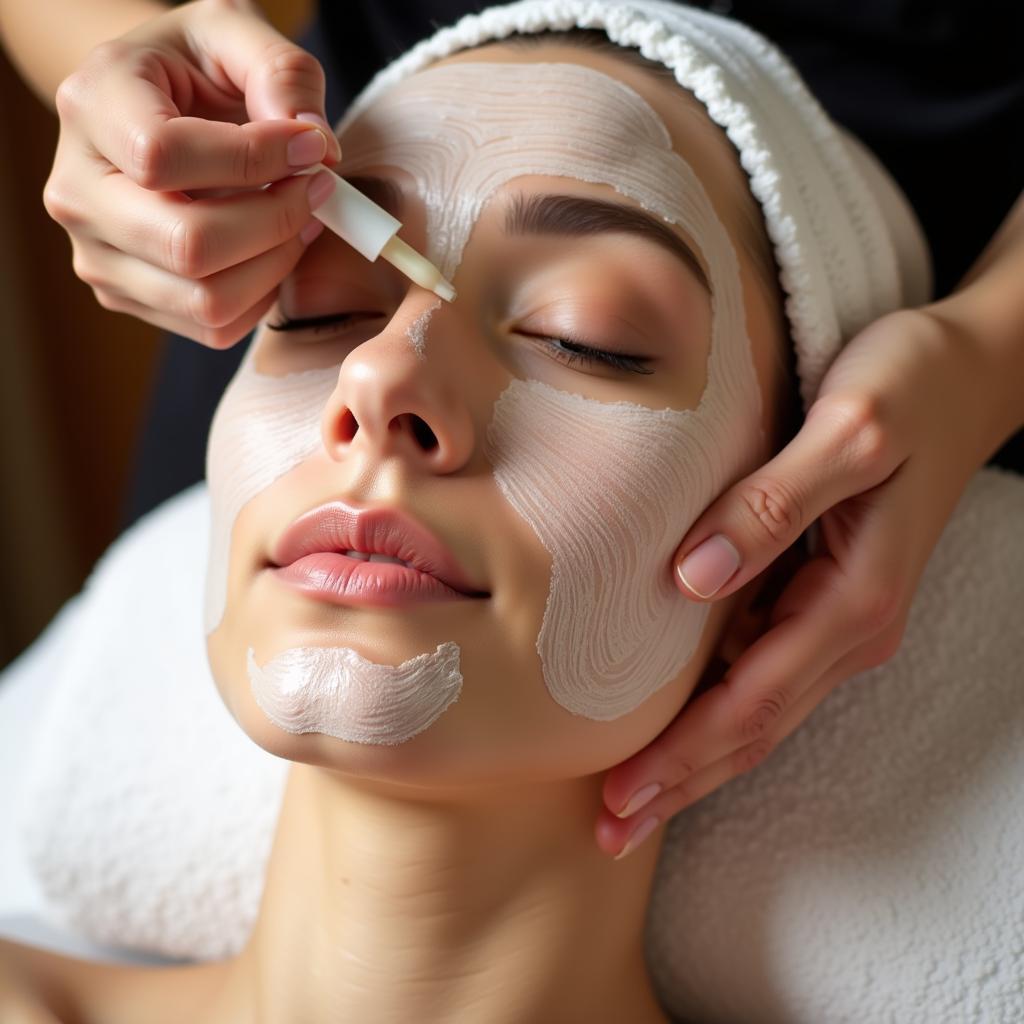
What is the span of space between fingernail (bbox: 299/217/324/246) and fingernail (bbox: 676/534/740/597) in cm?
37

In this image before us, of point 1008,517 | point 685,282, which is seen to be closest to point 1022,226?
point 1008,517

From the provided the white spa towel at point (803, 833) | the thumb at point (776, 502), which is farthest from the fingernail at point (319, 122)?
the white spa towel at point (803, 833)

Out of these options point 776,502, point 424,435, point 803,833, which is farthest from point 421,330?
point 803,833

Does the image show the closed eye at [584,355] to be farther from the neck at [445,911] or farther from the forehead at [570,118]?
the neck at [445,911]

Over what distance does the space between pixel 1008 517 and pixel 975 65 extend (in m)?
0.58

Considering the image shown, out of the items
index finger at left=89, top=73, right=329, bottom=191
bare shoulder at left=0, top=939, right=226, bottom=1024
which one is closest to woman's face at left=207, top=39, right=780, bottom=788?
index finger at left=89, top=73, right=329, bottom=191

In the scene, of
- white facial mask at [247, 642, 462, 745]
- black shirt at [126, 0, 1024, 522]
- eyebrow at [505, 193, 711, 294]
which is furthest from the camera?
black shirt at [126, 0, 1024, 522]

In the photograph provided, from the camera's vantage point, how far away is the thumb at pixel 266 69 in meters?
0.82

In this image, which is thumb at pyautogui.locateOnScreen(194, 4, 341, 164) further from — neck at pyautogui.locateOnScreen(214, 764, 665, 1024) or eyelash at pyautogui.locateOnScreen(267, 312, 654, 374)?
neck at pyautogui.locateOnScreen(214, 764, 665, 1024)

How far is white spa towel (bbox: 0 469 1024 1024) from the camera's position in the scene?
990 mm

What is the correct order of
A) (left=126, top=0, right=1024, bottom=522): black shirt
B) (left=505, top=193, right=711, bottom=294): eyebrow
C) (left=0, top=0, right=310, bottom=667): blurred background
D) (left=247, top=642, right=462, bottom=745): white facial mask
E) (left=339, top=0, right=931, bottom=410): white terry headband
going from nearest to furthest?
(left=247, top=642, right=462, bottom=745): white facial mask < (left=505, top=193, right=711, bottom=294): eyebrow < (left=339, top=0, right=931, bottom=410): white terry headband < (left=126, top=0, right=1024, bottom=522): black shirt < (left=0, top=0, right=310, bottom=667): blurred background

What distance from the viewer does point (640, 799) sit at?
0.93 metres

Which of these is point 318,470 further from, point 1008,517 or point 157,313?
point 1008,517

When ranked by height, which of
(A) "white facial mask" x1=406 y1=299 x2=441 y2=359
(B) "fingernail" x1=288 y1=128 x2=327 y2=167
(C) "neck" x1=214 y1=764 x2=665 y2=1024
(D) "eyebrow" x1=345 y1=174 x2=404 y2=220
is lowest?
(C) "neck" x1=214 y1=764 x2=665 y2=1024
